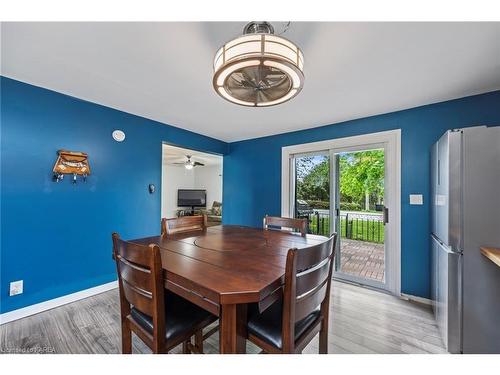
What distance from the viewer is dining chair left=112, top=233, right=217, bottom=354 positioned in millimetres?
1019

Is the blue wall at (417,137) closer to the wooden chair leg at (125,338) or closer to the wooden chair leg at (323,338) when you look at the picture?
the wooden chair leg at (323,338)

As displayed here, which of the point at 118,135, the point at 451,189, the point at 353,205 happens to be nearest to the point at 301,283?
the point at 451,189

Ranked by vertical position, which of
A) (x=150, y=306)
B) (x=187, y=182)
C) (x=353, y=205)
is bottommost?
(x=150, y=306)

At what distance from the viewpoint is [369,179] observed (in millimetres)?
2920

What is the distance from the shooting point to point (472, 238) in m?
1.50

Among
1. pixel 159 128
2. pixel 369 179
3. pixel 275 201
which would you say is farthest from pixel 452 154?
pixel 159 128

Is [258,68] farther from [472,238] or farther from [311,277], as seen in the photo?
[472,238]

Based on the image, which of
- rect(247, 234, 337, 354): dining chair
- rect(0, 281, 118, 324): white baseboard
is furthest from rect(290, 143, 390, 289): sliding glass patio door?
rect(0, 281, 118, 324): white baseboard

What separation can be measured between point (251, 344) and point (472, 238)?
1804mm

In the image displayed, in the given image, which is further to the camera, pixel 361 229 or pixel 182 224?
pixel 361 229

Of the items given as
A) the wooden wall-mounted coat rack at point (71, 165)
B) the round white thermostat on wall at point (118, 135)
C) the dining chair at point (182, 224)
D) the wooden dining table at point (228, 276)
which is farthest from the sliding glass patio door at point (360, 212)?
Result: the wooden wall-mounted coat rack at point (71, 165)

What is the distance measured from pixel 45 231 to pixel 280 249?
2.36 metres

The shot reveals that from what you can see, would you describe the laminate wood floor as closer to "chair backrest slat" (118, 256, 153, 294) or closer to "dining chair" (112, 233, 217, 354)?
"dining chair" (112, 233, 217, 354)

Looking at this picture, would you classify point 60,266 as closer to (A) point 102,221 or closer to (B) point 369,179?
(A) point 102,221
